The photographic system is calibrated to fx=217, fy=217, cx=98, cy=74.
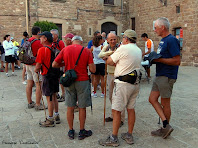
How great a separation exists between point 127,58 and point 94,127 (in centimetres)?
153

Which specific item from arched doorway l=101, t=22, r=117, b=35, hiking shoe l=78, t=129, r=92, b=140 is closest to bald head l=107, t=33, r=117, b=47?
hiking shoe l=78, t=129, r=92, b=140

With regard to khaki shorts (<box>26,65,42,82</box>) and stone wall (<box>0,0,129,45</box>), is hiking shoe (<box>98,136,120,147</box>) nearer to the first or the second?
khaki shorts (<box>26,65,42,82</box>)

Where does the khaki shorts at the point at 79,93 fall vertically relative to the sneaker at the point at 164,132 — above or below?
above

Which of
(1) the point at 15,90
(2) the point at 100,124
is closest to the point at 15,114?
(2) the point at 100,124

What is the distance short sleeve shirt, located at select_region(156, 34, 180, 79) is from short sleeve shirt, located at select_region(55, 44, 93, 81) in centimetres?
110

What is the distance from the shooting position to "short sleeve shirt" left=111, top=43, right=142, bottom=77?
3012mm

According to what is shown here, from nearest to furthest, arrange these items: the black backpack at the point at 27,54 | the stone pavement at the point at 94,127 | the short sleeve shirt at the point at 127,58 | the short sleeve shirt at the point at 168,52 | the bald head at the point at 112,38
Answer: the short sleeve shirt at the point at 127,58 < the short sleeve shirt at the point at 168,52 < the stone pavement at the point at 94,127 < the bald head at the point at 112,38 < the black backpack at the point at 27,54

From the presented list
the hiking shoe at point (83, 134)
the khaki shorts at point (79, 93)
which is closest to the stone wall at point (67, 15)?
the khaki shorts at point (79, 93)

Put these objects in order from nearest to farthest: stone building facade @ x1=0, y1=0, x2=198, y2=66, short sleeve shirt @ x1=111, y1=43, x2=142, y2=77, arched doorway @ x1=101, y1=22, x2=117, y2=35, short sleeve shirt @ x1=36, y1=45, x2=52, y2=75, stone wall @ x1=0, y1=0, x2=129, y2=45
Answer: short sleeve shirt @ x1=111, y1=43, x2=142, y2=77 < short sleeve shirt @ x1=36, y1=45, x2=52, y2=75 < stone building facade @ x1=0, y1=0, x2=198, y2=66 < stone wall @ x1=0, y1=0, x2=129, y2=45 < arched doorway @ x1=101, y1=22, x2=117, y2=35

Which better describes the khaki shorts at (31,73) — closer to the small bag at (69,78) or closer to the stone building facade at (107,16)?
the small bag at (69,78)

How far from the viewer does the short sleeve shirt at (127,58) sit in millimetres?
3012

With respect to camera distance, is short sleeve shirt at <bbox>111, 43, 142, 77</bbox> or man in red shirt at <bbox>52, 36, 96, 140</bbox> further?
man in red shirt at <bbox>52, 36, 96, 140</bbox>

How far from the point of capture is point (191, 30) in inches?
490

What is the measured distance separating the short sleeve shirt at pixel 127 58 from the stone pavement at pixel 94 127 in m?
1.12
